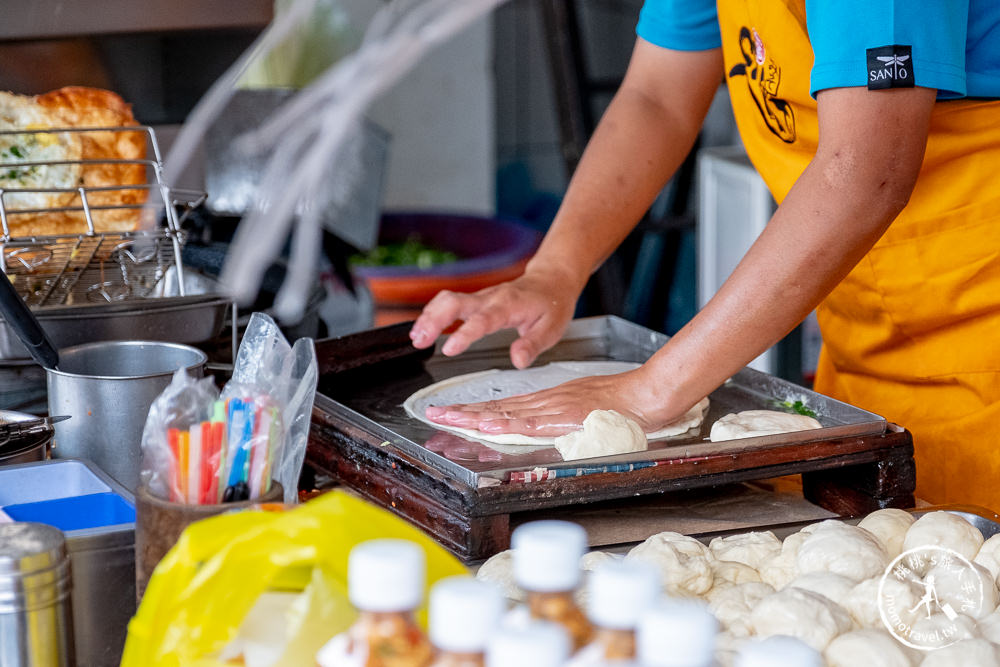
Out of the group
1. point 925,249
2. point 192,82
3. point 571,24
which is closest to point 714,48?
point 925,249

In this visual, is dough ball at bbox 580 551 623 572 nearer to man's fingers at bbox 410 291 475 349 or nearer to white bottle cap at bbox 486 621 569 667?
white bottle cap at bbox 486 621 569 667

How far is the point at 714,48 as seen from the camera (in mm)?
1942

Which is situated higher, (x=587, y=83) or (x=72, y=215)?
(x=587, y=83)

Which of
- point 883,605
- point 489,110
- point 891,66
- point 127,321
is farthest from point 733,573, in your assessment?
point 489,110

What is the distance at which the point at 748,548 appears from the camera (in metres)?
1.11

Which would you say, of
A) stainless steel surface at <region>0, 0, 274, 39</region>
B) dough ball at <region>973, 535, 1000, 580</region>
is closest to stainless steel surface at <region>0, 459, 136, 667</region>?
dough ball at <region>973, 535, 1000, 580</region>

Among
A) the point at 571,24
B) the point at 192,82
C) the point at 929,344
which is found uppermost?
the point at 571,24

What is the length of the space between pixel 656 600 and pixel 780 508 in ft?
2.64

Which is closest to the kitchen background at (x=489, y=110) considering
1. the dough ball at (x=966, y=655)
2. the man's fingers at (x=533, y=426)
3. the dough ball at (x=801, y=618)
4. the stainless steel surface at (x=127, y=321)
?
A: the stainless steel surface at (x=127, y=321)

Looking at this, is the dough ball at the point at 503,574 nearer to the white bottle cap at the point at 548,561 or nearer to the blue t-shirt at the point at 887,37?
the white bottle cap at the point at 548,561

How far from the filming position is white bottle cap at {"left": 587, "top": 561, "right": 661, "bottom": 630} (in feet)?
1.90

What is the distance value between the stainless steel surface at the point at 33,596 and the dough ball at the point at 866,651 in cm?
61

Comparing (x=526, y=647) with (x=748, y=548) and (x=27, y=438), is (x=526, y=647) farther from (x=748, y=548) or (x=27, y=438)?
(x=27, y=438)

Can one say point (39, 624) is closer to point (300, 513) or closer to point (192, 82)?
point (300, 513)
